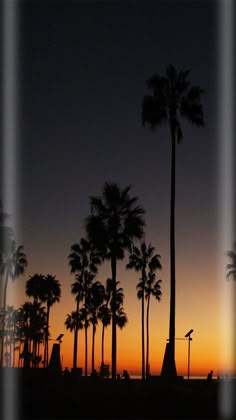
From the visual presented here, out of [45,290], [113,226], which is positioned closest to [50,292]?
[45,290]

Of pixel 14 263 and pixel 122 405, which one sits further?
pixel 14 263

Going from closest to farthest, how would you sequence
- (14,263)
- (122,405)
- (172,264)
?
1. (122,405)
2. (172,264)
3. (14,263)

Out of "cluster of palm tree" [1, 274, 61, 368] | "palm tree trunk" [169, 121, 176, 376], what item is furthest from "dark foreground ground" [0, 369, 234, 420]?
"cluster of palm tree" [1, 274, 61, 368]

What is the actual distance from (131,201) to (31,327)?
53.5m

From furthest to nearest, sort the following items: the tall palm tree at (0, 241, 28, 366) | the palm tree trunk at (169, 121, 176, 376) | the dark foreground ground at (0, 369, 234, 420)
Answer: the tall palm tree at (0, 241, 28, 366) < the palm tree trunk at (169, 121, 176, 376) < the dark foreground ground at (0, 369, 234, 420)

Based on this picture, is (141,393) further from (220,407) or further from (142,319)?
(142,319)

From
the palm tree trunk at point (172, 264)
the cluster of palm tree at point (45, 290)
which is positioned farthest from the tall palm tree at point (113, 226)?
the cluster of palm tree at point (45, 290)

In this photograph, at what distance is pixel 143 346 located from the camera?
5950 cm

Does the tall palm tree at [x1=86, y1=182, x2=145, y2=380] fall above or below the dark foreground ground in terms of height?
above

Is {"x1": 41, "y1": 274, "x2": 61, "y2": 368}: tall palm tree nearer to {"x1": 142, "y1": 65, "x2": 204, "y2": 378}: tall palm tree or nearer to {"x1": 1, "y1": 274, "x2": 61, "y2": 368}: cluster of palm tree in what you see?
{"x1": 1, "y1": 274, "x2": 61, "y2": 368}: cluster of palm tree

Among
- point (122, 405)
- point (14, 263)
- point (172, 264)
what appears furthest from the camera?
point (14, 263)

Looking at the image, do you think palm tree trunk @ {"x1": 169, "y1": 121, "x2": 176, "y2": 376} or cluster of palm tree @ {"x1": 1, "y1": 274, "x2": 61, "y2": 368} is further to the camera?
cluster of palm tree @ {"x1": 1, "y1": 274, "x2": 61, "y2": 368}

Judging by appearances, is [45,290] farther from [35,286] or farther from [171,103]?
[171,103]

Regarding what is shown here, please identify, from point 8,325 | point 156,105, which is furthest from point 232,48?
point 8,325
